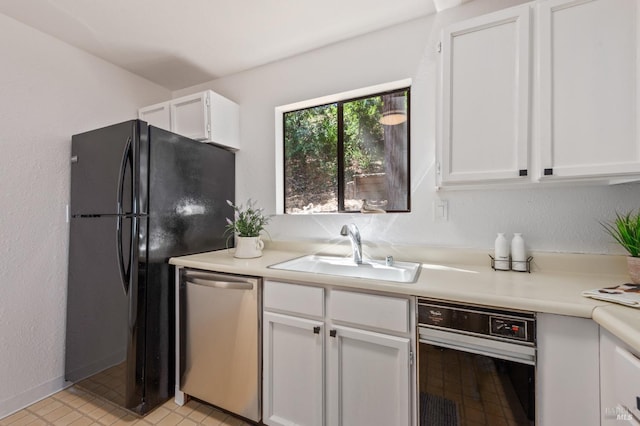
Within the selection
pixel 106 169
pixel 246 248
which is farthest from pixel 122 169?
pixel 246 248

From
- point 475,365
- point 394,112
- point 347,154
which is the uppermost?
point 394,112

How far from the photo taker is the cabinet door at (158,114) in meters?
2.24

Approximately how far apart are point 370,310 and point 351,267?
0.56m

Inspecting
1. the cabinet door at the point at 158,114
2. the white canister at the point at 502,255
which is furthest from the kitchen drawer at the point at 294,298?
the cabinet door at the point at 158,114

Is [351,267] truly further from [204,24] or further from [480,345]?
[204,24]

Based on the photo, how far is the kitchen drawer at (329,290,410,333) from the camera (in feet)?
3.65

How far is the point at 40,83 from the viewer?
177 centimetres

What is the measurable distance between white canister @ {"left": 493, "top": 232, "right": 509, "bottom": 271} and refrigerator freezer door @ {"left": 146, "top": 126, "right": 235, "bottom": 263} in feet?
6.06

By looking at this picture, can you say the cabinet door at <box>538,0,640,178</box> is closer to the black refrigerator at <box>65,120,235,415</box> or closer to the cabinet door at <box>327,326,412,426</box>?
the cabinet door at <box>327,326,412,426</box>

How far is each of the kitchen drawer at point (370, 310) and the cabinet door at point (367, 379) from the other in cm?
5

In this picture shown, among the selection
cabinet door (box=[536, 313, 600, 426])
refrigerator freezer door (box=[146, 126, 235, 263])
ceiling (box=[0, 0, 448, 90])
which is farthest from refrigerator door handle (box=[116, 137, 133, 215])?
cabinet door (box=[536, 313, 600, 426])

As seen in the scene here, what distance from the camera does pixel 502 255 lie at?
4.60 feet

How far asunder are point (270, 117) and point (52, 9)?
1.38 meters

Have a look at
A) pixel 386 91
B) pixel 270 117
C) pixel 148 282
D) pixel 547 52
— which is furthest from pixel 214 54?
pixel 547 52
